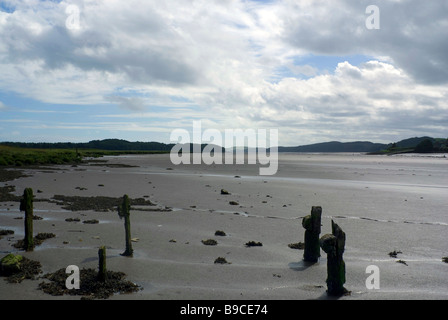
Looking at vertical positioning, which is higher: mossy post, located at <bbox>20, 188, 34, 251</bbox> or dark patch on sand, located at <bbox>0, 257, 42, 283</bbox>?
mossy post, located at <bbox>20, 188, 34, 251</bbox>

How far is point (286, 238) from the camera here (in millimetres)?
12992

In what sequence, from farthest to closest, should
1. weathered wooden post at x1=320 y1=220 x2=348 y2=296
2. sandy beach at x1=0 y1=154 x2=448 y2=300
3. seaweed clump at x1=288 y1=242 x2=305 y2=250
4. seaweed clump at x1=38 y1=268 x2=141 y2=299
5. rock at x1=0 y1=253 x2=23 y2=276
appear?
seaweed clump at x1=288 y1=242 x2=305 y2=250, rock at x1=0 y1=253 x2=23 y2=276, sandy beach at x1=0 y1=154 x2=448 y2=300, weathered wooden post at x1=320 y1=220 x2=348 y2=296, seaweed clump at x1=38 y1=268 x2=141 y2=299

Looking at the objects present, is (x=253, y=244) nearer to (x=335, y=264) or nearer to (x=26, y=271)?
(x=335, y=264)

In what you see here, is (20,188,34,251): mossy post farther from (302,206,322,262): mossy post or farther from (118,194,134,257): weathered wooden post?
(302,206,322,262): mossy post

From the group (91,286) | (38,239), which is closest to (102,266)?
(91,286)

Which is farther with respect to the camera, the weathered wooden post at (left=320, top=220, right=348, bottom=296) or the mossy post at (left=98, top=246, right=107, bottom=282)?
the mossy post at (left=98, top=246, right=107, bottom=282)

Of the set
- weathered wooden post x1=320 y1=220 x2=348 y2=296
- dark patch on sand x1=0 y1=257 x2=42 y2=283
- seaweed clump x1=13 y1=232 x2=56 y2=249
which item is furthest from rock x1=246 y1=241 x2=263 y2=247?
seaweed clump x1=13 y1=232 x2=56 y2=249

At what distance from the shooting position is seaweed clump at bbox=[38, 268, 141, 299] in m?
7.78

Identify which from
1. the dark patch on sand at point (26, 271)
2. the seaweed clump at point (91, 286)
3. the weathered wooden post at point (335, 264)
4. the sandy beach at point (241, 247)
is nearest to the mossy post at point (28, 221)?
the sandy beach at point (241, 247)

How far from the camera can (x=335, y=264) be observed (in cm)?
809

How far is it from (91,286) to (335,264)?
5.26 meters

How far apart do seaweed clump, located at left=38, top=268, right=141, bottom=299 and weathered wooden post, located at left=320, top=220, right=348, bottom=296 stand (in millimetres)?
4149
